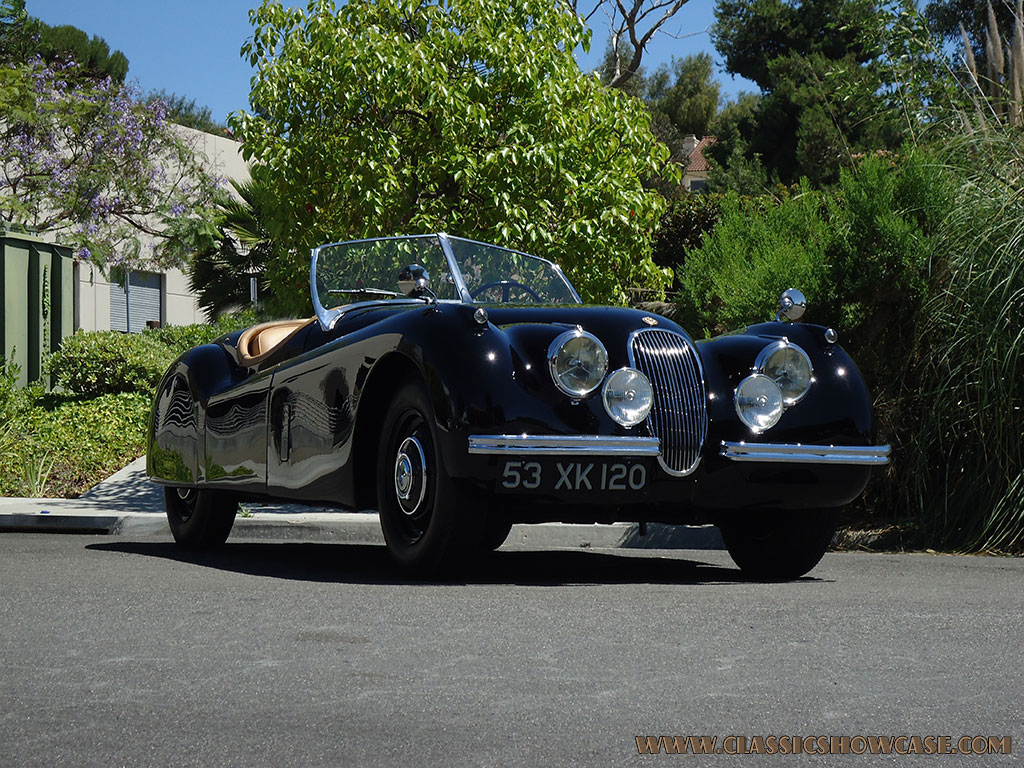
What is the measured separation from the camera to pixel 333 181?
1057cm

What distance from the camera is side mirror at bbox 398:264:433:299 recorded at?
20.6 feet

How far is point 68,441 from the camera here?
1272 centimetres

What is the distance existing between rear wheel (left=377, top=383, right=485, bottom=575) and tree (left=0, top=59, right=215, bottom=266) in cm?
1827

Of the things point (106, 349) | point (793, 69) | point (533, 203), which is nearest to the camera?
point (533, 203)

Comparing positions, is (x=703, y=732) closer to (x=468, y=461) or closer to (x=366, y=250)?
(x=468, y=461)

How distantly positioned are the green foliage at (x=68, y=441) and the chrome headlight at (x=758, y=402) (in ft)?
22.8

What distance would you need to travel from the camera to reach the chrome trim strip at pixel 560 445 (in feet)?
16.8

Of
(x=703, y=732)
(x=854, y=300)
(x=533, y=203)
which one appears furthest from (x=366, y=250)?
(x=703, y=732)

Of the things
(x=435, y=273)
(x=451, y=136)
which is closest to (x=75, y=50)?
(x=451, y=136)

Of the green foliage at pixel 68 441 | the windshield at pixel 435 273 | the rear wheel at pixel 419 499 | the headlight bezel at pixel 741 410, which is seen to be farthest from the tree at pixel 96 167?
the headlight bezel at pixel 741 410

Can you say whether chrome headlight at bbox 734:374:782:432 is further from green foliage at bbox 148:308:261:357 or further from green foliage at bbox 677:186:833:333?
green foliage at bbox 148:308:261:357

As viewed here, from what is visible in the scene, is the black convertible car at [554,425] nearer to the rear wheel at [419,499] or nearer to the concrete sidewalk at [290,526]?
the rear wheel at [419,499]

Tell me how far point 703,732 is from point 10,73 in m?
17.9

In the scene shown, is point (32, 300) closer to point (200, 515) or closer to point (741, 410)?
point (200, 515)
